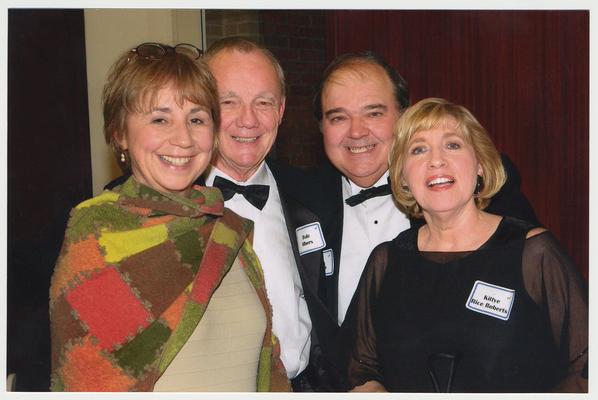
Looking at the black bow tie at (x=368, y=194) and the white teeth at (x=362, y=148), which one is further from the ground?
the white teeth at (x=362, y=148)

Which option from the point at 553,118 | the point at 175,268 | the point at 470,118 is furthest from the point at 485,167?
the point at 553,118

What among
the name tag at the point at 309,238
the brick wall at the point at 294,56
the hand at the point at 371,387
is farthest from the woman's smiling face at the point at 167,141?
the brick wall at the point at 294,56

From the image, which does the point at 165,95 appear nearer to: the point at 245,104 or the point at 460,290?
the point at 245,104

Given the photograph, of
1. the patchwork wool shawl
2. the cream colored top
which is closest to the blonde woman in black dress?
the cream colored top

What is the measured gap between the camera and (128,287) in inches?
76.5

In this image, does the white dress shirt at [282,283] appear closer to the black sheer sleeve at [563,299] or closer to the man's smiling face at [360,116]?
the man's smiling face at [360,116]

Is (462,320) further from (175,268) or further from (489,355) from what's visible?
(175,268)

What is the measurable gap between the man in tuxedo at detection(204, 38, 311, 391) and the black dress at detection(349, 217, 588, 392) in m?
0.39

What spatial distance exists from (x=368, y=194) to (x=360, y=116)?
0.34 meters

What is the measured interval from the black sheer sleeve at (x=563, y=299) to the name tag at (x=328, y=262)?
34.1 inches

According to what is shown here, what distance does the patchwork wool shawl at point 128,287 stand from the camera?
6.22ft

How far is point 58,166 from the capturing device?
343 cm

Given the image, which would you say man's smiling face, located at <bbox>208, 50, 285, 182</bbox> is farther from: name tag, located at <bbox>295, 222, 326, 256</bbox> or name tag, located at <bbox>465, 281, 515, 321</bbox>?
name tag, located at <bbox>465, 281, 515, 321</bbox>

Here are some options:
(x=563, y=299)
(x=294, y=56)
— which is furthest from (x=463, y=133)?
(x=294, y=56)
